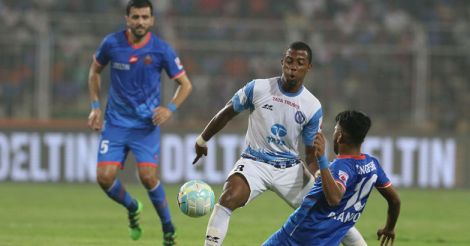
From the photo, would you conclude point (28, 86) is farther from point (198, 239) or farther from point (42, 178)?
point (198, 239)

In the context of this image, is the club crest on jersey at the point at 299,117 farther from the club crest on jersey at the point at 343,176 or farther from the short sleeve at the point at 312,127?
the club crest on jersey at the point at 343,176

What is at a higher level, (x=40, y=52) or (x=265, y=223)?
(x=40, y=52)

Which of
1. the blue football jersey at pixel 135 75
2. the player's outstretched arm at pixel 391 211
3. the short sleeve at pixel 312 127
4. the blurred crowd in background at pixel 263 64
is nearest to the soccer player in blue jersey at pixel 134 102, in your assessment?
the blue football jersey at pixel 135 75

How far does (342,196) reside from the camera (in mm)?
7109

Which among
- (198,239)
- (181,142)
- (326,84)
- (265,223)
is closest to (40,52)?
(181,142)

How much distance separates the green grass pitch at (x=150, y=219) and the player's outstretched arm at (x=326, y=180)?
311 cm

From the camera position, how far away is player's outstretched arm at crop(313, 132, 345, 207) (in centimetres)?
690

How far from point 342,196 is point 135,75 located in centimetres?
346

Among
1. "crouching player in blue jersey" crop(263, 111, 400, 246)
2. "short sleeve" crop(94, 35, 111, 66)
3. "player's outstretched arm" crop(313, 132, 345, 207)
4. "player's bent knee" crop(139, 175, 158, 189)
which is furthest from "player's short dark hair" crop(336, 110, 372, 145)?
"short sleeve" crop(94, 35, 111, 66)

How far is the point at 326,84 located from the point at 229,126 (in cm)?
202

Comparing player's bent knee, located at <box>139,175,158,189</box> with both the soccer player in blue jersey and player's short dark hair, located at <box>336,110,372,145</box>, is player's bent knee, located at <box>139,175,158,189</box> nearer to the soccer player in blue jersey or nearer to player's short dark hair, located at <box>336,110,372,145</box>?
the soccer player in blue jersey

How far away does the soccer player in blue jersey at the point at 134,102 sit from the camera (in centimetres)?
A: 972

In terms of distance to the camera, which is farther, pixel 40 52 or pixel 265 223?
pixel 40 52

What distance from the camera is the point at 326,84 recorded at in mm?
18484
